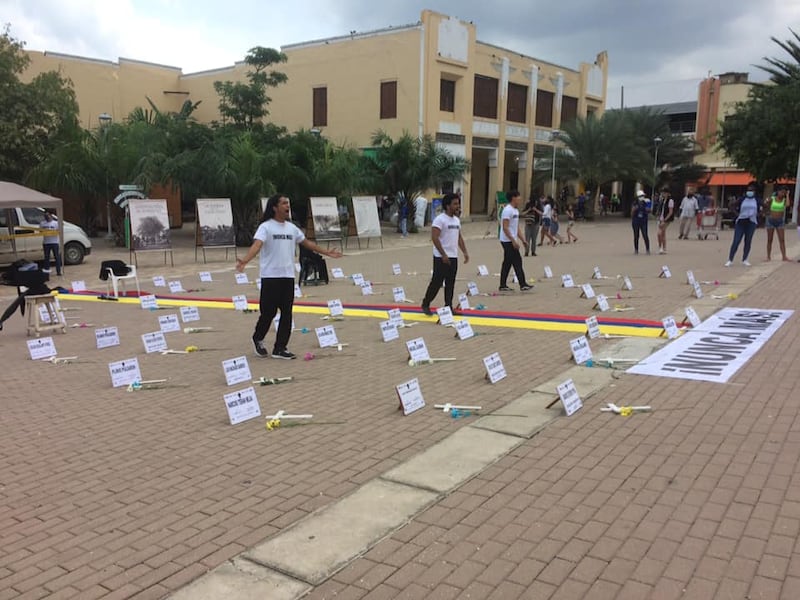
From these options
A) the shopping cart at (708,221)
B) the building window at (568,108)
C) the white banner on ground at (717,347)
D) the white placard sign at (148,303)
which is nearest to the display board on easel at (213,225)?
the white placard sign at (148,303)

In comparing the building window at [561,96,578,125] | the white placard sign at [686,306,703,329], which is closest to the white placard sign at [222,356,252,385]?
the white placard sign at [686,306,703,329]

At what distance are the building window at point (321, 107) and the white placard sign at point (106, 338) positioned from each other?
104ft

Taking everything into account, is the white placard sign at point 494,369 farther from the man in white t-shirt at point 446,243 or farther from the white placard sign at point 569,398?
the man in white t-shirt at point 446,243

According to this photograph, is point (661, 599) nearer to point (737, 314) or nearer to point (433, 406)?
point (433, 406)

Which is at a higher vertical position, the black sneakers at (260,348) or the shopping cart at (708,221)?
the shopping cart at (708,221)

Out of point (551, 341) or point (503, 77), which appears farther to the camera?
point (503, 77)

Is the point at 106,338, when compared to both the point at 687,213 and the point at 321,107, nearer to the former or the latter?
the point at 687,213

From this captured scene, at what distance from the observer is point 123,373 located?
251 inches

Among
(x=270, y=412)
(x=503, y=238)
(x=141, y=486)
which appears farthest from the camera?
(x=503, y=238)

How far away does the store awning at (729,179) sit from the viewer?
49.8 meters

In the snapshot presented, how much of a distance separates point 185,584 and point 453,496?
5.07 ft

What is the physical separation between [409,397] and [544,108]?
40.6 m

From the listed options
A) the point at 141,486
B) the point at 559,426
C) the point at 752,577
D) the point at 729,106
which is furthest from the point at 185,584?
the point at 729,106

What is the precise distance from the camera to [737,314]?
30.5ft
